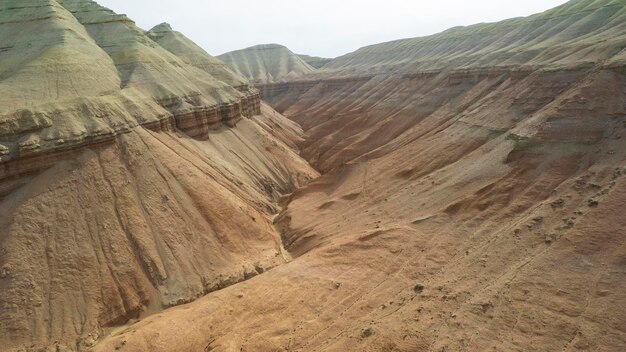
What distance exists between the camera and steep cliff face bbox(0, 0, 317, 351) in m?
17.5

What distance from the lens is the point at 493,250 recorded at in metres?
17.4

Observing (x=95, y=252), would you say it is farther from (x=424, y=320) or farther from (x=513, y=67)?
(x=513, y=67)

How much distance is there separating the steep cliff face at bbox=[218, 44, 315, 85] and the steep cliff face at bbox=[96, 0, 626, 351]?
76177 mm

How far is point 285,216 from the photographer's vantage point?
1114 inches

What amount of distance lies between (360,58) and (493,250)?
87.8 meters

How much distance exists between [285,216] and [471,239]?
1303cm

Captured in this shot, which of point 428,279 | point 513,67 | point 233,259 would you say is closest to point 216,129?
point 233,259

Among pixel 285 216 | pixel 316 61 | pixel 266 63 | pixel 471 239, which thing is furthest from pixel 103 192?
pixel 316 61

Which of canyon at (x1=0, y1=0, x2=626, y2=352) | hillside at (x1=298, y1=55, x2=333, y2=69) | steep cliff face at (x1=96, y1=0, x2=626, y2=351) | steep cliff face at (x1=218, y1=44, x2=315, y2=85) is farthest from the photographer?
hillside at (x1=298, y1=55, x2=333, y2=69)

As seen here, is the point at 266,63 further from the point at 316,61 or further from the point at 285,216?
the point at 285,216

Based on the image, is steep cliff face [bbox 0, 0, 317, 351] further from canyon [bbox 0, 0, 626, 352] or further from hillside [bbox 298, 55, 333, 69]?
hillside [bbox 298, 55, 333, 69]

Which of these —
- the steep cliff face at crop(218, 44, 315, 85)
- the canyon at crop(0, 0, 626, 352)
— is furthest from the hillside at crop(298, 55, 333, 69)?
the canyon at crop(0, 0, 626, 352)

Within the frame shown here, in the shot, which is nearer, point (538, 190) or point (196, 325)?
point (196, 325)

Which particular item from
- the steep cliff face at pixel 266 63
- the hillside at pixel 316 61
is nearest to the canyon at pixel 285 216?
the steep cliff face at pixel 266 63
